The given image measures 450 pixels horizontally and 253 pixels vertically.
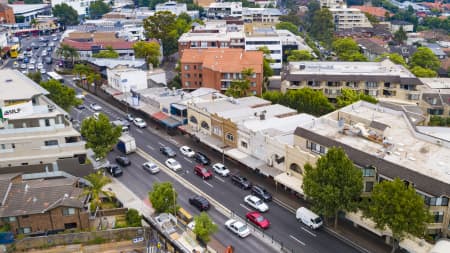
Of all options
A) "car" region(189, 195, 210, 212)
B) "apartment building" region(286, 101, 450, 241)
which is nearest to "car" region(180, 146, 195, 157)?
"car" region(189, 195, 210, 212)

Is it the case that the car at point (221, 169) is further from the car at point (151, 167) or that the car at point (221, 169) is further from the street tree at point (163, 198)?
the street tree at point (163, 198)

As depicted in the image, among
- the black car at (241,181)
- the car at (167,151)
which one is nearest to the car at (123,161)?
the car at (167,151)

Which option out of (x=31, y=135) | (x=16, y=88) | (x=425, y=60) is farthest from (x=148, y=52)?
(x=425, y=60)

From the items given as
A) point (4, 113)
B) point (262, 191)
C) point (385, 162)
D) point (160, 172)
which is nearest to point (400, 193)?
point (385, 162)

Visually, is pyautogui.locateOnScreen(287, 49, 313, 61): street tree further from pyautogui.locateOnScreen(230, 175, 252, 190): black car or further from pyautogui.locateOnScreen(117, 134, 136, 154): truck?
pyautogui.locateOnScreen(230, 175, 252, 190): black car

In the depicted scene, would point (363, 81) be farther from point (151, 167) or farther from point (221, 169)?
point (151, 167)

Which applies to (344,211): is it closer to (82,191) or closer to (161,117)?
(82,191)
